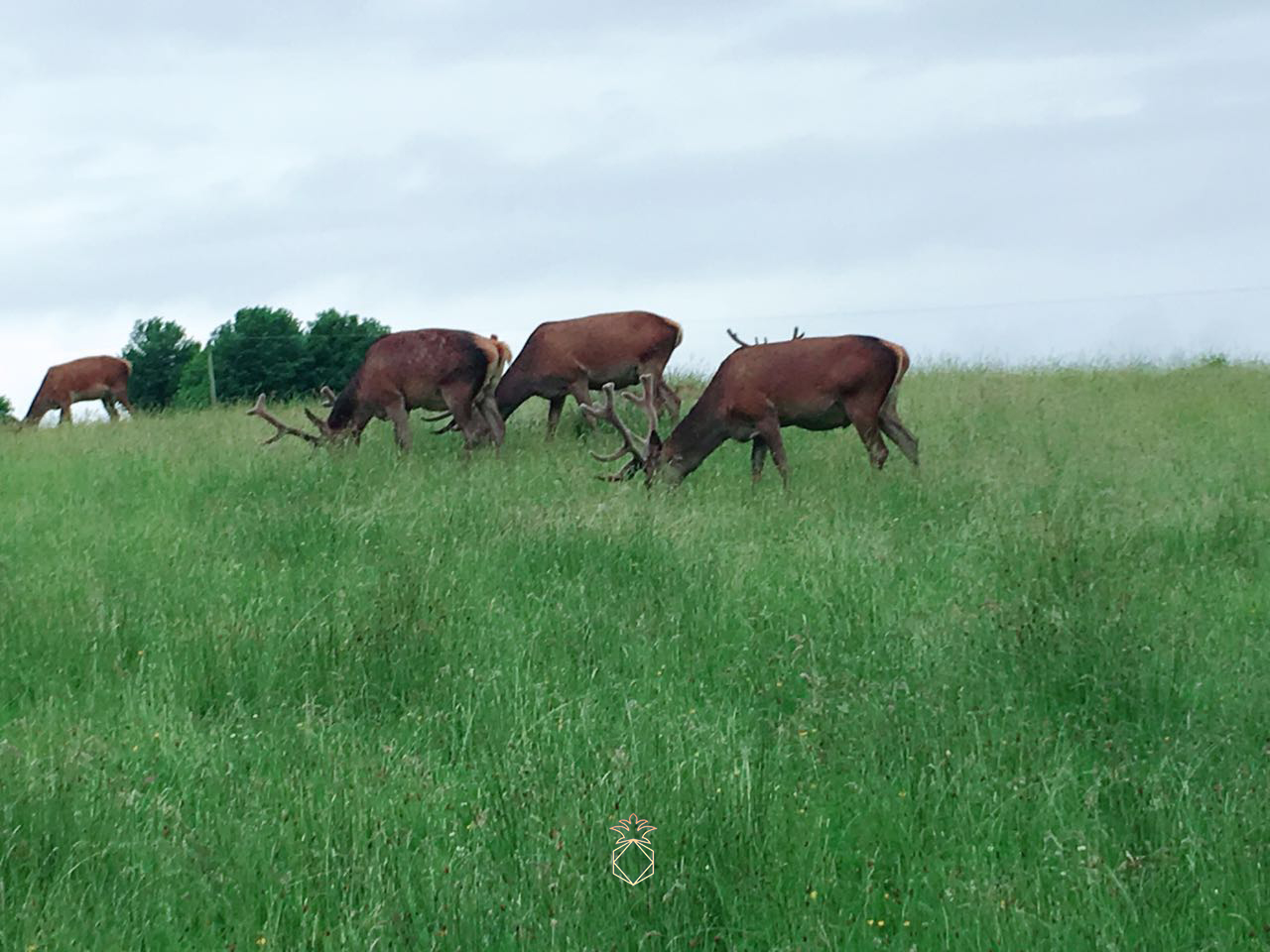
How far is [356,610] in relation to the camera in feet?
22.5

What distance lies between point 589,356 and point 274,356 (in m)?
18.7

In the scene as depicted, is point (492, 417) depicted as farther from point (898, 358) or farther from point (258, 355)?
point (258, 355)

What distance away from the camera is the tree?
3472 centimetres

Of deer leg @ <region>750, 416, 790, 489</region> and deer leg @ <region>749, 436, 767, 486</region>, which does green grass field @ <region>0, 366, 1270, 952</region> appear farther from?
deer leg @ <region>749, 436, 767, 486</region>

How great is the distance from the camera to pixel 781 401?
11.8 meters

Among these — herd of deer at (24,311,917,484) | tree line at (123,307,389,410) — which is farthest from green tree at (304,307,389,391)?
herd of deer at (24,311,917,484)

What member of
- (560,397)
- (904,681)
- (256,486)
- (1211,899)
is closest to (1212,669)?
(904,681)

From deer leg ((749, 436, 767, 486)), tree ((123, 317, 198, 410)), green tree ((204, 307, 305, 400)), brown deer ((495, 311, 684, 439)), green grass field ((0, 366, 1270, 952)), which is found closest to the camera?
green grass field ((0, 366, 1270, 952))

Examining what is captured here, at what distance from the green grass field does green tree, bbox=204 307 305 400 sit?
2129cm

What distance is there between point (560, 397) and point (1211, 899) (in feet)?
38.3

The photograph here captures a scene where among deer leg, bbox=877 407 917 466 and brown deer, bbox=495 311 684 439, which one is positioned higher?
brown deer, bbox=495 311 684 439

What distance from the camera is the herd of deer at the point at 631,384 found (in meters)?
11.8

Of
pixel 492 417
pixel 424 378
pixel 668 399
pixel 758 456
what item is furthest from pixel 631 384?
pixel 758 456

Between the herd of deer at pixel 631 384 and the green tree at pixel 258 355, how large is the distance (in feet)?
54.5
